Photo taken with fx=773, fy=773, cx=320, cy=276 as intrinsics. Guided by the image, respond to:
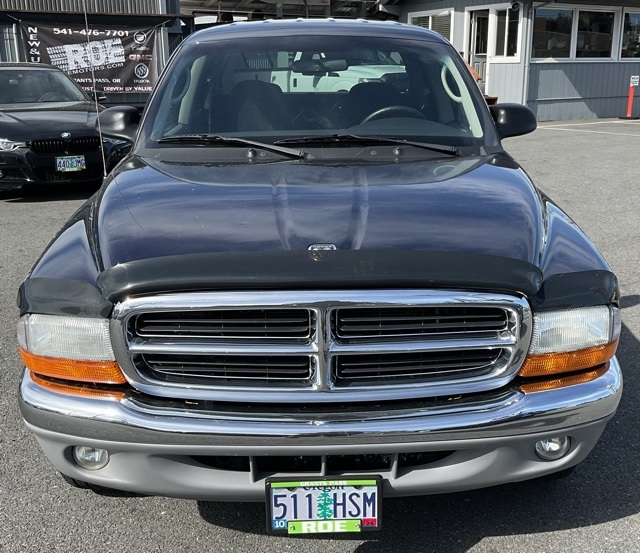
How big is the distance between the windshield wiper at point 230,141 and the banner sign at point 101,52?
13.9 m

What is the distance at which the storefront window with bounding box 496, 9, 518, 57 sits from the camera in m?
18.2

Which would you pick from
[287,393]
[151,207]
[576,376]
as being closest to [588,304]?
[576,376]

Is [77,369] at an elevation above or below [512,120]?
below

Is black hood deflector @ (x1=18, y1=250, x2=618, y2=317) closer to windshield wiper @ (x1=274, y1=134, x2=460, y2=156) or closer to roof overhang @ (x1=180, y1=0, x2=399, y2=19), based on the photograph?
windshield wiper @ (x1=274, y1=134, x2=460, y2=156)

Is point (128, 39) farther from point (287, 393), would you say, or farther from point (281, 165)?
point (287, 393)

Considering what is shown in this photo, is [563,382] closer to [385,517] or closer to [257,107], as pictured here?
[385,517]

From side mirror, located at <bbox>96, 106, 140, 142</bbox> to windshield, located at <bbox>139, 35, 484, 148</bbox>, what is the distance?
0.32 m

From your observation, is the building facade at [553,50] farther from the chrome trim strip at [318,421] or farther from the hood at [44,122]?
the chrome trim strip at [318,421]

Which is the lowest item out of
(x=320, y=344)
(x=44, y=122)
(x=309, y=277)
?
(x=44, y=122)

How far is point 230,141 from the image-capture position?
133 inches

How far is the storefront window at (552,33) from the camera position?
18.3m

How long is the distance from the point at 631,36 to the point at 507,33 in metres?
3.89

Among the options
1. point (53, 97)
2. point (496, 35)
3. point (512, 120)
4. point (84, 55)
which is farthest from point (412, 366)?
point (496, 35)

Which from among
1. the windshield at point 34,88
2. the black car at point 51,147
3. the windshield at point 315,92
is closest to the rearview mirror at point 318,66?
the windshield at point 315,92
